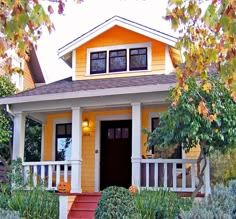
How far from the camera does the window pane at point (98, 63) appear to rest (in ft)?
39.8

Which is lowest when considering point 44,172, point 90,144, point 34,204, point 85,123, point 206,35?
point 34,204

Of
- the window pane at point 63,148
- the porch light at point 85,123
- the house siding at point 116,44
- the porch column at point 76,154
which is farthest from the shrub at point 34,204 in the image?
the house siding at point 116,44

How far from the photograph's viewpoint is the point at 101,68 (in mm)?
12133

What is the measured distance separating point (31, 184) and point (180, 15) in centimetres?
654

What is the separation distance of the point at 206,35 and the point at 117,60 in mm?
7661

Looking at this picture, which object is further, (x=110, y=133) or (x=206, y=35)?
(x=110, y=133)

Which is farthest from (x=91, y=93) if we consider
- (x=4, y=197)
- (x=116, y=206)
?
(x=116, y=206)

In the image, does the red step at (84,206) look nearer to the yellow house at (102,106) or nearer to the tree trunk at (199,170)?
the yellow house at (102,106)

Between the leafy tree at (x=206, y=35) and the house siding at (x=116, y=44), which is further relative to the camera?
the house siding at (x=116, y=44)

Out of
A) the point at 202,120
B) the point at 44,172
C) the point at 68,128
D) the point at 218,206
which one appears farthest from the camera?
the point at 68,128

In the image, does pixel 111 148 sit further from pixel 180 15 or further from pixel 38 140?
pixel 180 15

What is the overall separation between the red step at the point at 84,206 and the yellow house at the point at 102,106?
0.40m

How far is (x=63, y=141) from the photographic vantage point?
39.9 ft

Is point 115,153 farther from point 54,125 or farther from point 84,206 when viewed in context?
point 84,206
